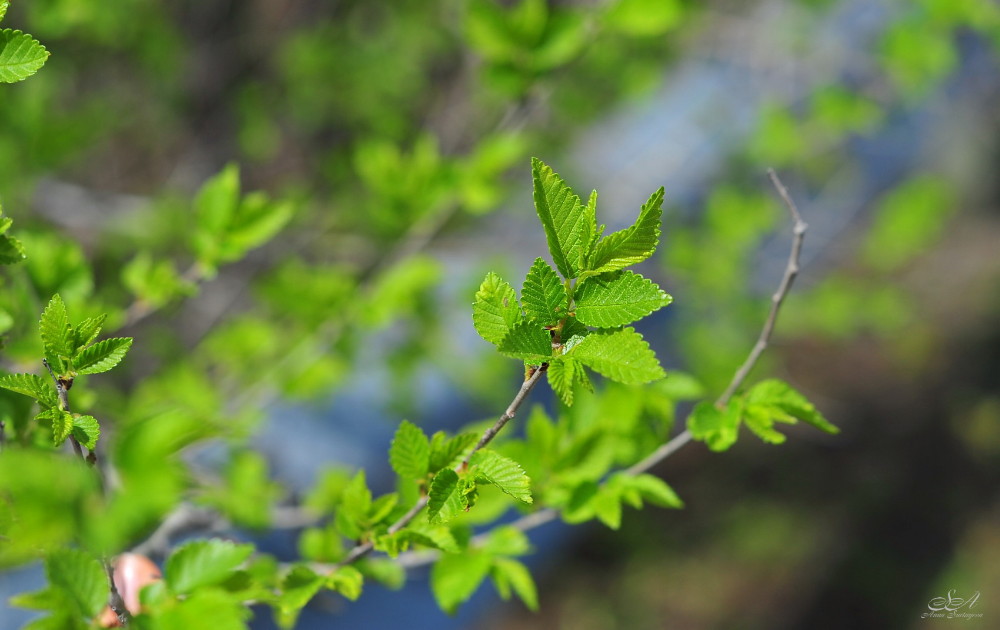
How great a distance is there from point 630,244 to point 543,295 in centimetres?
9

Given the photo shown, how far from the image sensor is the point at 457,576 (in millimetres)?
900

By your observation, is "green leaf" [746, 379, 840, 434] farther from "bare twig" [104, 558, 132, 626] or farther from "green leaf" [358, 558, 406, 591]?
"bare twig" [104, 558, 132, 626]

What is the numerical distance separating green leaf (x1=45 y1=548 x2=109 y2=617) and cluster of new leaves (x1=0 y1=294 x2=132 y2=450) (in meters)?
0.11

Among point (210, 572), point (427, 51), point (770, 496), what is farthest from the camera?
point (770, 496)

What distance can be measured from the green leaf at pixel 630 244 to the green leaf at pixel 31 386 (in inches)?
20.3

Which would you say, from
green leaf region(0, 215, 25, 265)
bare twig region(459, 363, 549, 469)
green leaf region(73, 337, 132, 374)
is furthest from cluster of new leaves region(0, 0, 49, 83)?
bare twig region(459, 363, 549, 469)

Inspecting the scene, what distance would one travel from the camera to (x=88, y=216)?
94.6 inches

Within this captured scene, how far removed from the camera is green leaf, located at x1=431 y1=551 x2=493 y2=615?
884 mm

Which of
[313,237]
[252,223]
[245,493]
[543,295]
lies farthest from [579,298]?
[313,237]

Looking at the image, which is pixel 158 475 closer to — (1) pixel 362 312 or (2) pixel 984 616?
(1) pixel 362 312

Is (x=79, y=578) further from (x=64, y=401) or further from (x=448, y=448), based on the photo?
(x=448, y=448)

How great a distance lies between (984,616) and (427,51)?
3932 mm

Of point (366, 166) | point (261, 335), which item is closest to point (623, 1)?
point (366, 166)

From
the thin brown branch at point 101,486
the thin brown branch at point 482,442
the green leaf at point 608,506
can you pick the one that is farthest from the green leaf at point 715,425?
the thin brown branch at point 101,486
